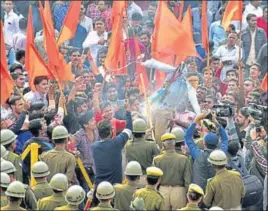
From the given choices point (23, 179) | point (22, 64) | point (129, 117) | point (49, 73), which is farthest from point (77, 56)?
point (23, 179)

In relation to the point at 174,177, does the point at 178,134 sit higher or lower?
higher

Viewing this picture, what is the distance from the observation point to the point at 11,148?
74.4 feet

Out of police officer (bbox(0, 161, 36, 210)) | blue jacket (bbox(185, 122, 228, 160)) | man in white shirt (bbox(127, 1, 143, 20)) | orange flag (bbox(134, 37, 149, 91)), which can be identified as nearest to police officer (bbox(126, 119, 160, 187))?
blue jacket (bbox(185, 122, 228, 160))

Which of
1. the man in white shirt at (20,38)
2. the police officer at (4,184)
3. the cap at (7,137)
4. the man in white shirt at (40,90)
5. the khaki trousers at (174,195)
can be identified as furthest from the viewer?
the man in white shirt at (20,38)

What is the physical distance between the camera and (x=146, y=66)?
28.7 m

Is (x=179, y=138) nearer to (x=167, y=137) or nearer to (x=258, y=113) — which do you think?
(x=167, y=137)

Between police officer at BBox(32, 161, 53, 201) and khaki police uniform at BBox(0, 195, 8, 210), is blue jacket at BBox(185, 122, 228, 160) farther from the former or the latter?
khaki police uniform at BBox(0, 195, 8, 210)

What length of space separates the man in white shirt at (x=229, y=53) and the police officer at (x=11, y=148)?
29.6 ft

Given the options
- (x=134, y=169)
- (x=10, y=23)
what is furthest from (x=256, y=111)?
(x=10, y=23)

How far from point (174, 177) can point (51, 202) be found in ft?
9.23

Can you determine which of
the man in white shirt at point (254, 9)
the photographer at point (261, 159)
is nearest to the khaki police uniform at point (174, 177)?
the photographer at point (261, 159)

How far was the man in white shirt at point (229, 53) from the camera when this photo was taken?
3105cm

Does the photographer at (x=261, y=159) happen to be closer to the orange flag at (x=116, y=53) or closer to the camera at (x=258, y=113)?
the camera at (x=258, y=113)

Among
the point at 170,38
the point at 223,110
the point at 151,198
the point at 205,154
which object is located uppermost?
the point at 170,38
